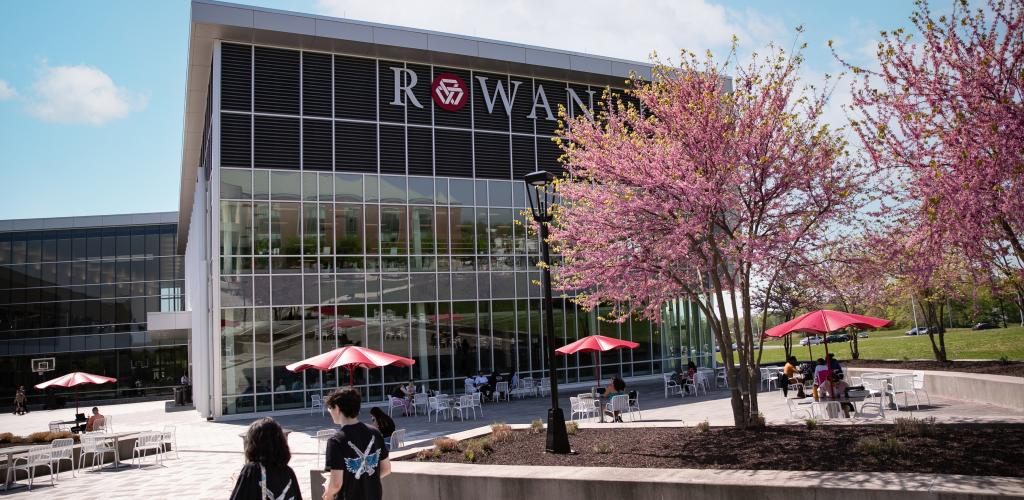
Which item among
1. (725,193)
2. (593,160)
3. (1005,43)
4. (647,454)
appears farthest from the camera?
(593,160)

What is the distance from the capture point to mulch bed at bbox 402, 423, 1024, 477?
7328 mm

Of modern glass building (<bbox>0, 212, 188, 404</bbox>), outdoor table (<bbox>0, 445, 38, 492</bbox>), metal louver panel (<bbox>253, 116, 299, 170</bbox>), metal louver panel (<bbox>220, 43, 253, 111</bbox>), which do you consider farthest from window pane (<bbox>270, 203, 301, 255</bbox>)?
modern glass building (<bbox>0, 212, 188, 404</bbox>)

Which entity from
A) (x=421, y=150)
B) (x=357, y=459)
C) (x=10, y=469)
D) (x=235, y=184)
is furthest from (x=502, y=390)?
(x=357, y=459)

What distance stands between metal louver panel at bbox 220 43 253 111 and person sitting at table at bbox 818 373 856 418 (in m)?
20.3

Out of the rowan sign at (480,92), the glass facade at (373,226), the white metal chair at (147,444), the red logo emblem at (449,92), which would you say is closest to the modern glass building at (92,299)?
the glass facade at (373,226)

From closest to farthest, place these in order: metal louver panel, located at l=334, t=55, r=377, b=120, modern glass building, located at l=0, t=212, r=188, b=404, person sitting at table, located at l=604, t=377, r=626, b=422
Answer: person sitting at table, located at l=604, t=377, r=626, b=422 < metal louver panel, located at l=334, t=55, r=377, b=120 < modern glass building, located at l=0, t=212, r=188, b=404

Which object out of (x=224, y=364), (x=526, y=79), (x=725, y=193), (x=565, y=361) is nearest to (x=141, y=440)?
(x=224, y=364)

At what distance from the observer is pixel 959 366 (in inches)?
803

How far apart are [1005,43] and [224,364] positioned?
75.2 feet

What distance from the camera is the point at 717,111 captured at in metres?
10.8

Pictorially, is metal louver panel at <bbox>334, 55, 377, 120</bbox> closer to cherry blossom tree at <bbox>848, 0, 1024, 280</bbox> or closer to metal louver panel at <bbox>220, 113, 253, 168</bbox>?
metal louver panel at <bbox>220, 113, 253, 168</bbox>

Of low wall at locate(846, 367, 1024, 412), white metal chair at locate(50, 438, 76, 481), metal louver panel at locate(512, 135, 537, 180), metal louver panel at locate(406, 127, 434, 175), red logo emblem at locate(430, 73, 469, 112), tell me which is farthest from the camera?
metal louver panel at locate(512, 135, 537, 180)

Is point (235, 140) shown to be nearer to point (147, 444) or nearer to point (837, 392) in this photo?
point (147, 444)

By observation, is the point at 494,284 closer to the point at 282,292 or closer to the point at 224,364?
the point at 282,292
